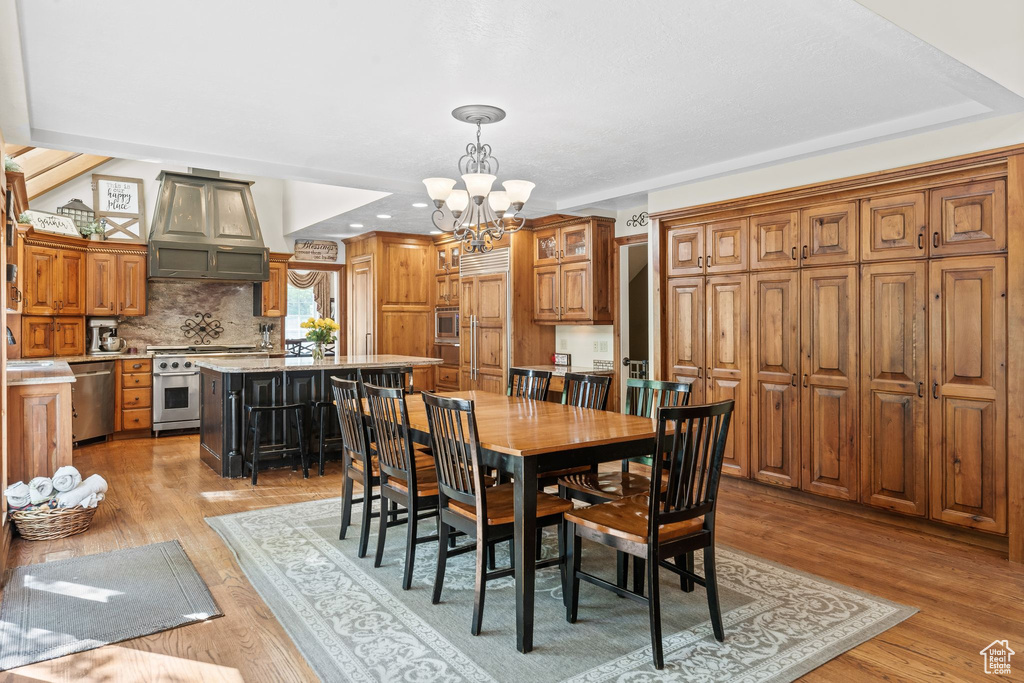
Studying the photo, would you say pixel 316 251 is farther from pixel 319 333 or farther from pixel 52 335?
pixel 319 333

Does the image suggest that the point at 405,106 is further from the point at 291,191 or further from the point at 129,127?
the point at 291,191

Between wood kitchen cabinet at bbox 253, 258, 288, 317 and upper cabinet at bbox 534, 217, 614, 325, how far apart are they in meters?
3.64

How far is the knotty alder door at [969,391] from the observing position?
11.5ft

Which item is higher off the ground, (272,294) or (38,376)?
(272,294)

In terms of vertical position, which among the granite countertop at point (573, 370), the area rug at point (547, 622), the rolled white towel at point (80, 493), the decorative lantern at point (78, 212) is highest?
the decorative lantern at point (78, 212)

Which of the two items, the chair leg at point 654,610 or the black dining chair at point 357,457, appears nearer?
the chair leg at point 654,610

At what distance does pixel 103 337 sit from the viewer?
7273mm

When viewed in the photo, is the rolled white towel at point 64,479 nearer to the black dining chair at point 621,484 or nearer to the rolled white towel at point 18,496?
the rolled white towel at point 18,496

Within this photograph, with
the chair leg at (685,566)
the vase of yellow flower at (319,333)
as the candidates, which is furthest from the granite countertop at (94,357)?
the chair leg at (685,566)

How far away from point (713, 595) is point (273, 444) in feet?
13.5

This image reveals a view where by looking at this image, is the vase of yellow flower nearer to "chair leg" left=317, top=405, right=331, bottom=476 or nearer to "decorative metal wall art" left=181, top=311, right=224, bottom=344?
"chair leg" left=317, top=405, right=331, bottom=476

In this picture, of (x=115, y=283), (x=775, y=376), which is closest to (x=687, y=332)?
(x=775, y=376)

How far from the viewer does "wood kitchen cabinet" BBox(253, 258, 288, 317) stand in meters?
8.30

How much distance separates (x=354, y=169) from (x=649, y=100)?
2369 mm
